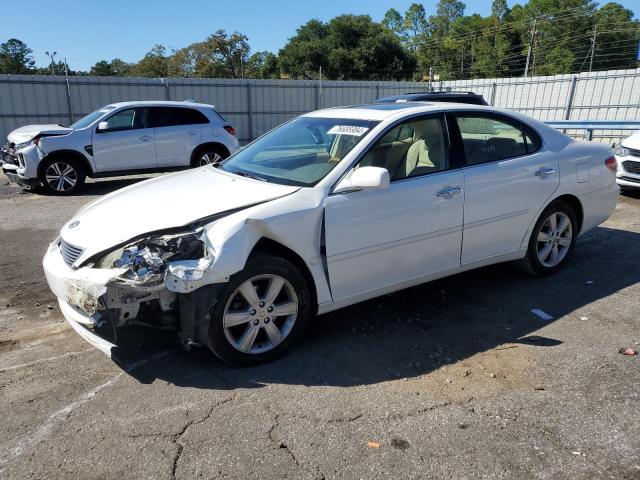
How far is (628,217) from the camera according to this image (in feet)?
25.2

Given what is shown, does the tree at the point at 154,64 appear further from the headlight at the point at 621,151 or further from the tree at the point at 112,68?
the headlight at the point at 621,151

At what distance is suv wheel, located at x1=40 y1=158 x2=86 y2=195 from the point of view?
9.85 metres

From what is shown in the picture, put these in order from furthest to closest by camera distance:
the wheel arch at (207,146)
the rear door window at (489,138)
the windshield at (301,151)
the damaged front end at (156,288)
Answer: the wheel arch at (207,146) → the rear door window at (489,138) → the windshield at (301,151) → the damaged front end at (156,288)

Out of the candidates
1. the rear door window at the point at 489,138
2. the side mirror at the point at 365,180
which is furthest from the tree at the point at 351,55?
the side mirror at the point at 365,180

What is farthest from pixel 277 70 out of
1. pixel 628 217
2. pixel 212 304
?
pixel 212 304

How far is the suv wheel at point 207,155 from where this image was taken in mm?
11297

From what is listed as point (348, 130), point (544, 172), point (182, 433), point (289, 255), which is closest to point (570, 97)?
point (544, 172)

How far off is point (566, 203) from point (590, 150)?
2.08 ft

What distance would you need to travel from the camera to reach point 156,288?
3082 mm

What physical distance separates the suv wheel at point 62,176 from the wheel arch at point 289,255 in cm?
799

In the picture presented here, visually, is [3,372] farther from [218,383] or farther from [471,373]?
[471,373]

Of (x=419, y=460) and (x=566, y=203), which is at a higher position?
(x=566, y=203)

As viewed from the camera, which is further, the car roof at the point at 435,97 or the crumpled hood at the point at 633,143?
the car roof at the point at 435,97

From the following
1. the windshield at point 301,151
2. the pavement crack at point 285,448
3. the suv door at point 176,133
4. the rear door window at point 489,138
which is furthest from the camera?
the suv door at point 176,133
